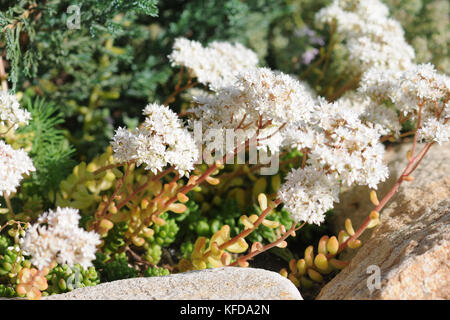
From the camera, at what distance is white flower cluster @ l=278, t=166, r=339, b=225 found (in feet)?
5.45

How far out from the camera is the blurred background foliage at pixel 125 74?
2199mm

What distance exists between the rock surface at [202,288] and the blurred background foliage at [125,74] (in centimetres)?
23

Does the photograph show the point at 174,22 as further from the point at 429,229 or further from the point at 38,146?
the point at 429,229

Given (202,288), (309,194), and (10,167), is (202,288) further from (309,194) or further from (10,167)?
(10,167)

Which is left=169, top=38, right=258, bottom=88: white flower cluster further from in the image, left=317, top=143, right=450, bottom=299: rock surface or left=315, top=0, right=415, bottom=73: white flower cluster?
left=317, top=143, right=450, bottom=299: rock surface

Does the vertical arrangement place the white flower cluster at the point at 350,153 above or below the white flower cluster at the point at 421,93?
below

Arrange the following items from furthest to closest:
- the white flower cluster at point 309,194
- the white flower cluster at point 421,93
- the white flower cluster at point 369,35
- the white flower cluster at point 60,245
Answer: the white flower cluster at point 369,35
the white flower cluster at point 421,93
the white flower cluster at point 309,194
the white flower cluster at point 60,245

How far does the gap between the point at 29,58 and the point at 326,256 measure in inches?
62.9

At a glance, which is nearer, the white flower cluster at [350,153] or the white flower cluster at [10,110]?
the white flower cluster at [350,153]

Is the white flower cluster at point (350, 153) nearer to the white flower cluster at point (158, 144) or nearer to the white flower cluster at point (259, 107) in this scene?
the white flower cluster at point (259, 107)

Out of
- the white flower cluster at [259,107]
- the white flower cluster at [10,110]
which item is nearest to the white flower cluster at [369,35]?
the white flower cluster at [259,107]

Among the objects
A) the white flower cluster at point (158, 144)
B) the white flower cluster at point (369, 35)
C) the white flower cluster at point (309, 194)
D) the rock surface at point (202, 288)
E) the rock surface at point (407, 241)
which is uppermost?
the white flower cluster at point (369, 35)

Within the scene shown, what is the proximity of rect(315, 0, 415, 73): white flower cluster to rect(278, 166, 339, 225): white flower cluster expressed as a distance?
93cm

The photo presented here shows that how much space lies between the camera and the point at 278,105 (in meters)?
1.65
